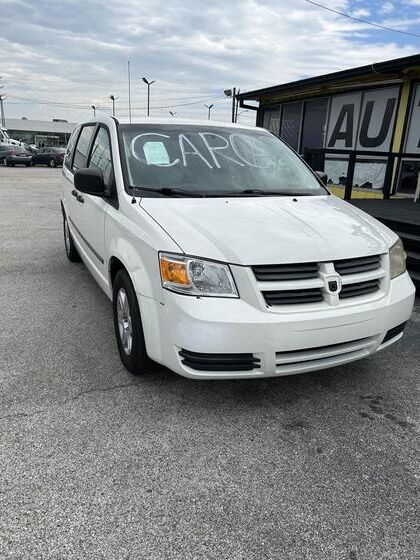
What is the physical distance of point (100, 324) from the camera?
426 cm

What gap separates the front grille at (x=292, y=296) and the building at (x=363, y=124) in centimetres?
596

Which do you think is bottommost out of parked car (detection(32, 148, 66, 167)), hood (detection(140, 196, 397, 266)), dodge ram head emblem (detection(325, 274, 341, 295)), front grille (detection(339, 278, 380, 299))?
parked car (detection(32, 148, 66, 167))

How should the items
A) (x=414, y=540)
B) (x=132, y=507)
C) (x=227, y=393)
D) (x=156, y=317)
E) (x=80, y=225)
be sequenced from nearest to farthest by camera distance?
(x=414, y=540), (x=132, y=507), (x=156, y=317), (x=227, y=393), (x=80, y=225)

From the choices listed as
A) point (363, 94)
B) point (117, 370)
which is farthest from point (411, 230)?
point (363, 94)

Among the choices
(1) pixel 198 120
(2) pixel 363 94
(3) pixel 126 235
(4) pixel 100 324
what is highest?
(2) pixel 363 94

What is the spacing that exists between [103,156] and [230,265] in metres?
2.01

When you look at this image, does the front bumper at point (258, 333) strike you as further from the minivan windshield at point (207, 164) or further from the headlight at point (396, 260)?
the minivan windshield at point (207, 164)

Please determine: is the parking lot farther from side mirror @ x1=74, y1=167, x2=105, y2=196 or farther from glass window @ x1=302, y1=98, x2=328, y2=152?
glass window @ x1=302, y1=98, x2=328, y2=152

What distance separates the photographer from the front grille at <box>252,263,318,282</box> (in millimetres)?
2645

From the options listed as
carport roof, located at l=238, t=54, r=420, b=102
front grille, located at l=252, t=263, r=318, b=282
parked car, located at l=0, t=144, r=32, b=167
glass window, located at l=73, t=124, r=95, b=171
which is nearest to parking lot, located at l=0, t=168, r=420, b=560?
front grille, located at l=252, t=263, r=318, b=282

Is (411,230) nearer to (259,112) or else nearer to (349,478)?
(349,478)

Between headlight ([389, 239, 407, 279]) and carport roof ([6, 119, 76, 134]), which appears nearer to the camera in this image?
headlight ([389, 239, 407, 279])

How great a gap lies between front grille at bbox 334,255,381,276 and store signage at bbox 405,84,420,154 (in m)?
8.27

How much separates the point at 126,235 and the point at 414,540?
235cm
